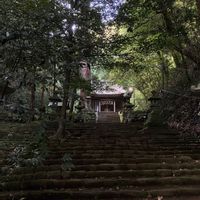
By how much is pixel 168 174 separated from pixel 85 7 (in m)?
5.58

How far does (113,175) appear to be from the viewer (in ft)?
27.0

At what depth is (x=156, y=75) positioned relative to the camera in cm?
2531

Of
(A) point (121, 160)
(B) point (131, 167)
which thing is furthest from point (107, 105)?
(B) point (131, 167)

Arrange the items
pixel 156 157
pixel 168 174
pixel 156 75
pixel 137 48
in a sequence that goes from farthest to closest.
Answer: pixel 156 75
pixel 137 48
pixel 156 157
pixel 168 174

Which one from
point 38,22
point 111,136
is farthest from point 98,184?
point 111,136

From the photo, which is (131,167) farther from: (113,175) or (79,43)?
(79,43)

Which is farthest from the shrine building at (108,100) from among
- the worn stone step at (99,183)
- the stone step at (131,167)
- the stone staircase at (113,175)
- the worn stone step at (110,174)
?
the worn stone step at (99,183)

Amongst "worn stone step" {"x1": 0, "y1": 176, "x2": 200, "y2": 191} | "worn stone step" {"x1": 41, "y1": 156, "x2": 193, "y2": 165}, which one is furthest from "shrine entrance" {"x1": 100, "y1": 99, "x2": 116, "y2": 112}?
"worn stone step" {"x1": 0, "y1": 176, "x2": 200, "y2": 191}

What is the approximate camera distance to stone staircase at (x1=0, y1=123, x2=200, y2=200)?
7139mm

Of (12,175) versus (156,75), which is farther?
(156,75)

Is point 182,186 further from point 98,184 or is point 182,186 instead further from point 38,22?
point 38,22

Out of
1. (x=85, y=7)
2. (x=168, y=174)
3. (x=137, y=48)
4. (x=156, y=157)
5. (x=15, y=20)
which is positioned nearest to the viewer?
(x=15, y=20)

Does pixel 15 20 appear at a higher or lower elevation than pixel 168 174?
higher

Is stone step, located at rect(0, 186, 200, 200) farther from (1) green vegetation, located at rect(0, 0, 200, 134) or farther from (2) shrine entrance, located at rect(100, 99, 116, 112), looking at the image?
(2) shrine entrance, located at rect(100, 99, 116, 112)
